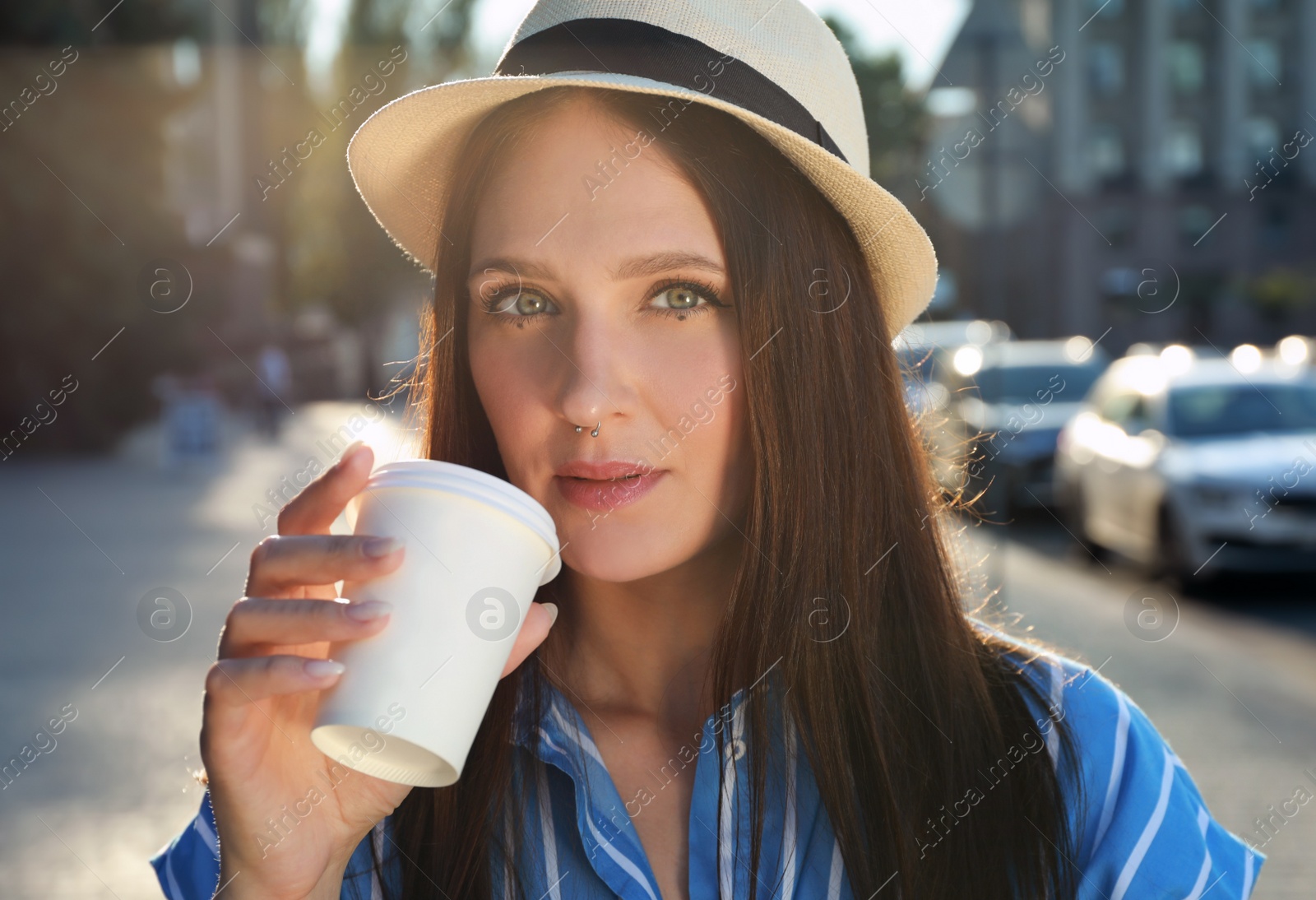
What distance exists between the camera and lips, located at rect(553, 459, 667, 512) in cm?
188

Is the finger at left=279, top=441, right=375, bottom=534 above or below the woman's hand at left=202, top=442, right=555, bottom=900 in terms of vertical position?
above

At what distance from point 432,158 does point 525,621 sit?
3.18ft

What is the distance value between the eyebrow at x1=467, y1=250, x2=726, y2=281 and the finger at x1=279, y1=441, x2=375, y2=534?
483 millimetres

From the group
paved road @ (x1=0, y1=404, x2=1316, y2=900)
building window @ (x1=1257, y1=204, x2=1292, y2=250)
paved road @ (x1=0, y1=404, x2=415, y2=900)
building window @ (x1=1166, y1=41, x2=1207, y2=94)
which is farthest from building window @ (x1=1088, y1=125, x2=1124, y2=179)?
paved road @ (x1=0, y1=404, x2=415, y2=900)

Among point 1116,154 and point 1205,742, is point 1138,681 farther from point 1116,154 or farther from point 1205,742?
point 1116,154

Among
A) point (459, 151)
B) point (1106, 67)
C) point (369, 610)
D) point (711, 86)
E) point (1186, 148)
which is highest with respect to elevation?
point (1106, 67)

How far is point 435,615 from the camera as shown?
4.89ft

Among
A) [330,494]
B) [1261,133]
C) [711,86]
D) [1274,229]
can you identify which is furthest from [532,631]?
[1261,133]

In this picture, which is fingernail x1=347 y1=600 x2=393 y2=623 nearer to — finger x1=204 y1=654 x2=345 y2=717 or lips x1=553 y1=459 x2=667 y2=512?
finger x1=204 y1=654 x2=345 y2=717

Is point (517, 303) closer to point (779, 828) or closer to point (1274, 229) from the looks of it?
point (779, 828)

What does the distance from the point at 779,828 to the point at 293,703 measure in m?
0.76

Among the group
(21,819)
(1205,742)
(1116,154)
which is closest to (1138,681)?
(1205,742)

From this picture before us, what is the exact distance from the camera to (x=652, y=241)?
1.91 metres

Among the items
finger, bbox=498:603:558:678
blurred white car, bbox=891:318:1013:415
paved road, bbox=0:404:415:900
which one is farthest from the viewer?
paved road, bbox=0:404:415:900
